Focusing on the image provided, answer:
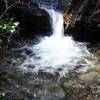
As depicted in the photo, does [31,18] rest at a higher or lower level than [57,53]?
higher

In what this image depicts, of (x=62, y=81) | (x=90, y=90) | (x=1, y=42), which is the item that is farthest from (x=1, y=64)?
(x=90, y=90)

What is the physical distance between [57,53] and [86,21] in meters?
1.45

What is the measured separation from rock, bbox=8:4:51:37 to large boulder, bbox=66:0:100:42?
126 cm

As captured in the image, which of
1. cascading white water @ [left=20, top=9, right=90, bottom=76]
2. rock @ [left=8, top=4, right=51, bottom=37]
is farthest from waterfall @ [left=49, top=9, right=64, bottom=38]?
rock @ [left=8, top=4, right=51, bottom=37]

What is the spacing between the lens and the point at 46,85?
6.88 meters

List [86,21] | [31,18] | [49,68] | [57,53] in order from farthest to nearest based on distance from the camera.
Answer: [31,18]
[86,21]
[57,53]
[49,68]

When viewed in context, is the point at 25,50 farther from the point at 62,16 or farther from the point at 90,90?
the point at 90,90

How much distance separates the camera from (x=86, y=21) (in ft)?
31.0

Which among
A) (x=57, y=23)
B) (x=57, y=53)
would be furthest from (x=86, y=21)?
(x=57, y=23)

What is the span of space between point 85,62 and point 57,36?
253 cm

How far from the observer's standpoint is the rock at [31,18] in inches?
424

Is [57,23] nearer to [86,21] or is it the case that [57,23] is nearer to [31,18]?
[31,18]

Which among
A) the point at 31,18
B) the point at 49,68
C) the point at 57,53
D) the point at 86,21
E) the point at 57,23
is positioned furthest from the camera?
the point at 31,18

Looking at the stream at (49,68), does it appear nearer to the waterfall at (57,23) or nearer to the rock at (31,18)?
the waterfall at (57,23)
